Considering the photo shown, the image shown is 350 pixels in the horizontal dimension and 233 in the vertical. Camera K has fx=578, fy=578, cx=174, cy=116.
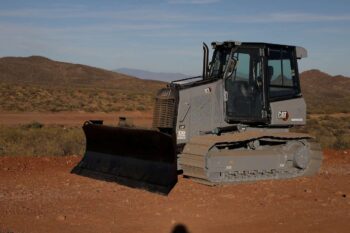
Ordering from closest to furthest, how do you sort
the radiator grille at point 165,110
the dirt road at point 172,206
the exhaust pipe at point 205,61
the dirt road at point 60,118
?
the dirt road at point 172,206 → the radiator grille at point 165,110 → the exhaust pipe at point 205,61 → the dirt road at point 60,118

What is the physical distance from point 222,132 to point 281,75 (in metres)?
2.00

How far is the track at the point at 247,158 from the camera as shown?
442 inches

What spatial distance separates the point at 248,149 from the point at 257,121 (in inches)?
25.8

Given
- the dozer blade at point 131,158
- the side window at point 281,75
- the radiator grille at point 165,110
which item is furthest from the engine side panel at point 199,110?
the side window at point 281,75

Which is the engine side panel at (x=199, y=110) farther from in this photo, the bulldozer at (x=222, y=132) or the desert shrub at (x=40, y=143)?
the desert shrub at (x=40, y=143)

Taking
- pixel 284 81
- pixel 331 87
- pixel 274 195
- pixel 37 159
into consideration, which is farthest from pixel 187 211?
pixel 331 87

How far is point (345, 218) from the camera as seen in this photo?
8.93 metres

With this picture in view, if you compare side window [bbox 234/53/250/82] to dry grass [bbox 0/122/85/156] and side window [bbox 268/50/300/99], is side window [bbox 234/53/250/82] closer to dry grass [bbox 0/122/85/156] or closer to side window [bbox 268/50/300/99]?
side window [bbox 268/50/300/99]

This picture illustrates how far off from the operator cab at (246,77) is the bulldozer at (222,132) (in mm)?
21

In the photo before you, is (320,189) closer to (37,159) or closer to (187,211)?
(187,211)

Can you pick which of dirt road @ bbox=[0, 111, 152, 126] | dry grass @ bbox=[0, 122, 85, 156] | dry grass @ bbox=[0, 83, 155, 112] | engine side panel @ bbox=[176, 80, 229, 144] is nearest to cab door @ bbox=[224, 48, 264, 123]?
engine side panel @ bbox=[176, 80, 229, 144]

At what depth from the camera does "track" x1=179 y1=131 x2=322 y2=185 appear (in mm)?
11219

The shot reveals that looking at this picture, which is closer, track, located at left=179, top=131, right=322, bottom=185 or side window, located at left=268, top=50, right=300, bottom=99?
track, located at left=179, top=131, right=322, bottom=185

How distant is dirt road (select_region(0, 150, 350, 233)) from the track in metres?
0.24
